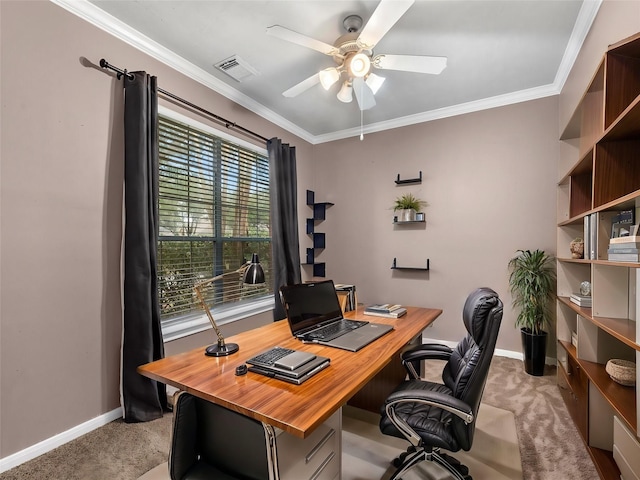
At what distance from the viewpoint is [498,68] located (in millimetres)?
2760

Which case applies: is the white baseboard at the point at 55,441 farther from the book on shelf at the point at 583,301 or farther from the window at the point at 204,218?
the book on shelf at the point at 583,301

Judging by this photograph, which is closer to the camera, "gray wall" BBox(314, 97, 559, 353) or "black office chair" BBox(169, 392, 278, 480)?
"black office chair" BBox(169, 392, 278, 480)

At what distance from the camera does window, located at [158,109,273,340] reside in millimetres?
2564

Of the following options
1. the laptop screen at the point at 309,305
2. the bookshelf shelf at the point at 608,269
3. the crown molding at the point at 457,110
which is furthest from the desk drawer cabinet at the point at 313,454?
the crown molding at the point at 457,110

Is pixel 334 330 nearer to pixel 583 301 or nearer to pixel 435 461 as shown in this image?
pixel 435 461

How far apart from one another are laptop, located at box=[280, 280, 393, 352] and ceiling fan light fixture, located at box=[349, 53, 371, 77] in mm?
1481

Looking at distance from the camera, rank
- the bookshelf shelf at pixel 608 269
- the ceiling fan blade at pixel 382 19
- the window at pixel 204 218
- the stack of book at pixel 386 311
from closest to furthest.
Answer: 1. the bookshelf shelf at pixel 608 269
2. the ceiling fan blade at pixel 382 19
3. the stack of book at pixel 386 311
4. the window at pixel 204 218

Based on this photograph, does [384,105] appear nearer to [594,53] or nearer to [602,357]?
[594,53]

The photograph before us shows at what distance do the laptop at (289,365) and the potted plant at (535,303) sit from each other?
2471 mm

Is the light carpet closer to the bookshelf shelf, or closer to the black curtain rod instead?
the bookshelf shelf

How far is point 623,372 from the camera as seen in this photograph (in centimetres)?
163

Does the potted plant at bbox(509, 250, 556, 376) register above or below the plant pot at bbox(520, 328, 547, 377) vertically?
above

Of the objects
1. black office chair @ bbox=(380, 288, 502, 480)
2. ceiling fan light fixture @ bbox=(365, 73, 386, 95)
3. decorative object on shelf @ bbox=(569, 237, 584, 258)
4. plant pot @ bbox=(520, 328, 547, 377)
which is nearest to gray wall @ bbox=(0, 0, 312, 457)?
ceiling fan light fixture @ bbox=(365, 73, 386, 95)

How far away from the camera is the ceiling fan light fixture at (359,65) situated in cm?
203
